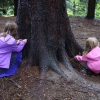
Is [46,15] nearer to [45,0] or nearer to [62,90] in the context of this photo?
[45,0]

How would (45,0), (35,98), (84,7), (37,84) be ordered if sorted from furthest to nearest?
(84,7) → (45,0) → (37,84) → (35,98)

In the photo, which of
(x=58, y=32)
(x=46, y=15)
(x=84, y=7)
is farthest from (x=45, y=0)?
(x=84, y=7)

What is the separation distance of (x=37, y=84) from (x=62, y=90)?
0.47 metres

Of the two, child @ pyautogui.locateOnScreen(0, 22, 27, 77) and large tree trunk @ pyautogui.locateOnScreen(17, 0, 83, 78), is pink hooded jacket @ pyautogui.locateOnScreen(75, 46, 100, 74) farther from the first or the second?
child @ pyautogui.locateOnScreen(0, 22, 27, 77)

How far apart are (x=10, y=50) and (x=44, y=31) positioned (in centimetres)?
77

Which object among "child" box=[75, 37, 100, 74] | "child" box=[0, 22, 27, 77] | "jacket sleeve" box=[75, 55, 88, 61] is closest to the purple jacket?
"child" box=[0, 22, 27, 77]

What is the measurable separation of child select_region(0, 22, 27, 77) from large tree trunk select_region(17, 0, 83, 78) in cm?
25

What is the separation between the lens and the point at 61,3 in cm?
472

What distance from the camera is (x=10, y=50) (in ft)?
15.0

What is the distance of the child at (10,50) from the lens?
14.7 feet

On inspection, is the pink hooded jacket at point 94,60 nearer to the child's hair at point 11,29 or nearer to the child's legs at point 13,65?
the child's legs at point 13,65

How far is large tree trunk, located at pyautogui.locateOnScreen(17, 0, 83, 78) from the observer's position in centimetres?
452

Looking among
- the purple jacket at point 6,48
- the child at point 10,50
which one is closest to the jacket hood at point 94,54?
the child at point 10,50

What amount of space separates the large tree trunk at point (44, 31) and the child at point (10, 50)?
25cm
